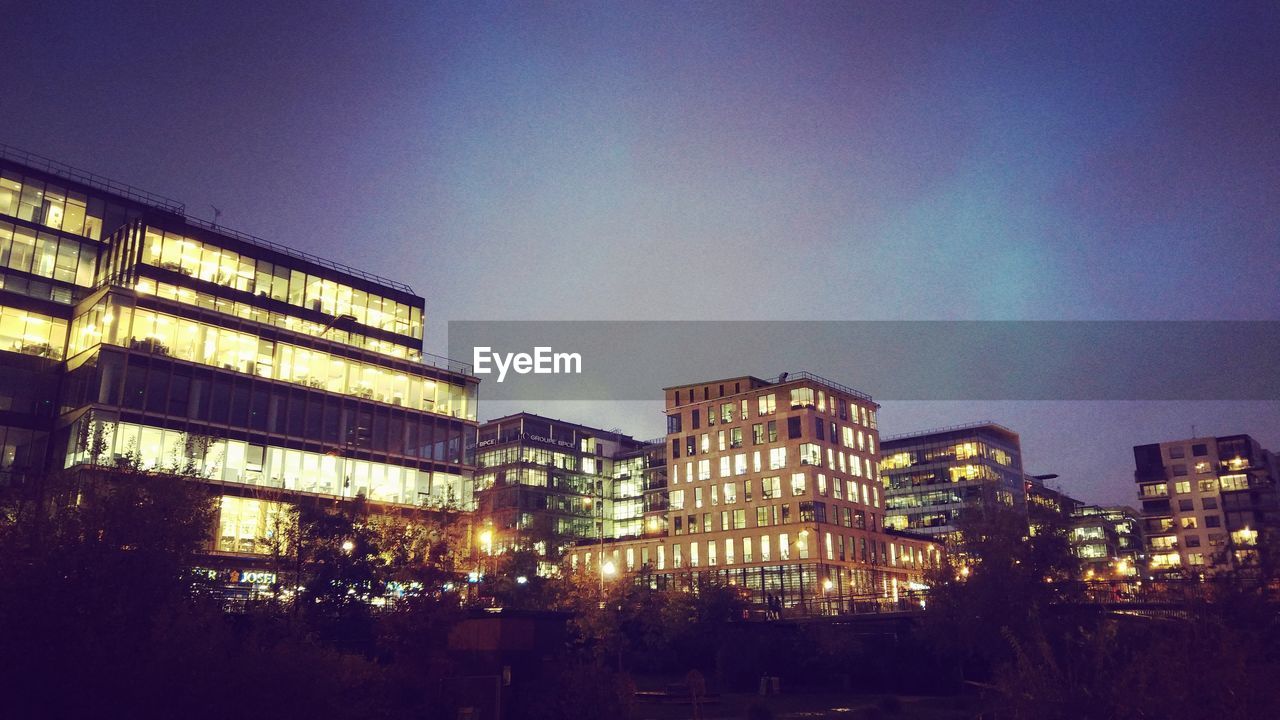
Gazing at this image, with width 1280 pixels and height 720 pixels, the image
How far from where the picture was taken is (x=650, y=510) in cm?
14800

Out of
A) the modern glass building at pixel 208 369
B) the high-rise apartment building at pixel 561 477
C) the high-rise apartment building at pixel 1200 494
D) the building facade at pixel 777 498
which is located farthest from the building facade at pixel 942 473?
the modern glass building at pixel 208 369

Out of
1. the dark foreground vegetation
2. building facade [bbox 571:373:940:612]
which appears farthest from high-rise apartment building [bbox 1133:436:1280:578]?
the dark foreground vegetation

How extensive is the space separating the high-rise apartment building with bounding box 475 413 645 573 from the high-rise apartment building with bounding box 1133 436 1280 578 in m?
98.0

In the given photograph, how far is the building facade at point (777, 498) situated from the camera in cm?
12025

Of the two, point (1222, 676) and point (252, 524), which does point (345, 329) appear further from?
point (1222, 676)

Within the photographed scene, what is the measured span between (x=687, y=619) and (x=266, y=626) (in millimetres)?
51497

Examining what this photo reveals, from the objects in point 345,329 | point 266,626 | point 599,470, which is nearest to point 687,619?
point 345,329

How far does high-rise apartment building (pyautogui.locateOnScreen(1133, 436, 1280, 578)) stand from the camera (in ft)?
535

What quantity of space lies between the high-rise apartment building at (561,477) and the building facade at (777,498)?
16.0 m

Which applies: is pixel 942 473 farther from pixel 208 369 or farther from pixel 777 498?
pixel 208 369

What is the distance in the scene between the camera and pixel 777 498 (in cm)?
12362

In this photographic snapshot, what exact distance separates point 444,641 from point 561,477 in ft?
381

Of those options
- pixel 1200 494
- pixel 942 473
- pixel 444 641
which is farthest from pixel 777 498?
pixel 1200 494

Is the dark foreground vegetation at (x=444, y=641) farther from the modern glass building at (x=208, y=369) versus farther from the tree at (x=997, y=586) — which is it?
the modern glass building at (x=208, y=369)
